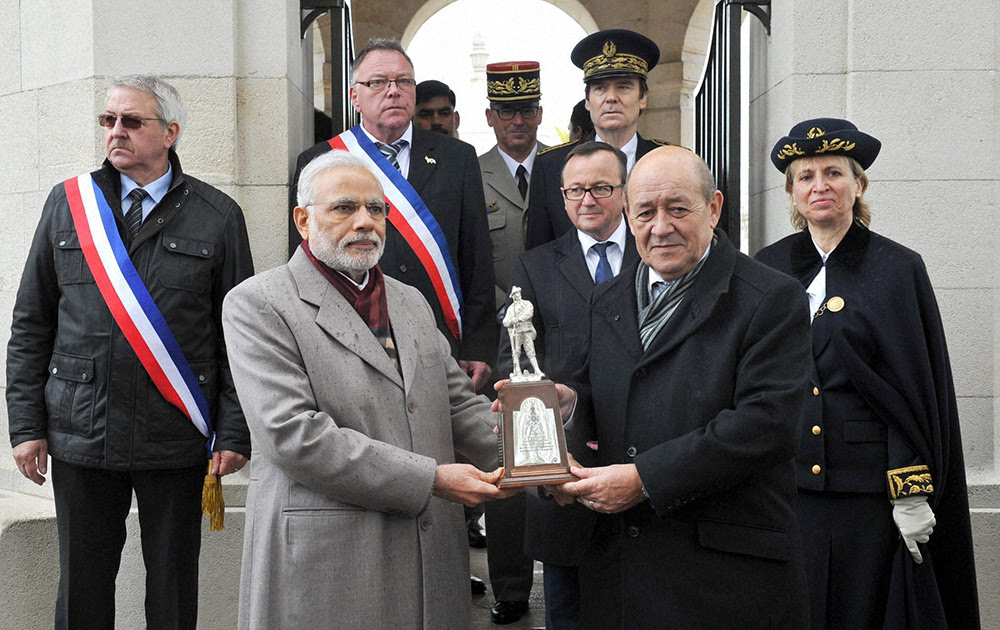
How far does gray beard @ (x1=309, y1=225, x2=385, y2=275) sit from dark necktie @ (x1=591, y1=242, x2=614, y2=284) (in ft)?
3.25

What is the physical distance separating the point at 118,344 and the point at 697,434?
1968 mm

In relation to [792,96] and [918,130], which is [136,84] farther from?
[918,130]

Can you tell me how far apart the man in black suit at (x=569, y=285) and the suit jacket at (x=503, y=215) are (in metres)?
0.99

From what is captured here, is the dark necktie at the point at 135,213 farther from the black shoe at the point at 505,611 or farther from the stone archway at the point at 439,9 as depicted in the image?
the stone archway at the point at 439,9

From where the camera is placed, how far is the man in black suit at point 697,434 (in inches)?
98.4

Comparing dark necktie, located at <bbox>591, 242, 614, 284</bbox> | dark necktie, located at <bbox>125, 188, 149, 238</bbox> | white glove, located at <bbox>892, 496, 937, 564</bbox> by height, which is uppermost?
dark necktie, located at <bbox>125, 188, 149, 238</bbox>

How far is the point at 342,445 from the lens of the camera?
2.53m

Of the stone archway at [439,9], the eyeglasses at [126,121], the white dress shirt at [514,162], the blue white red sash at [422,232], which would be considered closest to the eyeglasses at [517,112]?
the white dress shirt at [514,162]

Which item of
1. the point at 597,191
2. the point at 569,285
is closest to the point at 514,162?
the point at 597,191

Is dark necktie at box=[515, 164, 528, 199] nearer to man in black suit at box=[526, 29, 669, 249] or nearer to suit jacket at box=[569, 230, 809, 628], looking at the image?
man in black suit at box=[526, 29, 669, 249]

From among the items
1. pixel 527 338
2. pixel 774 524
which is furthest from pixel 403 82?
pixel 774 524

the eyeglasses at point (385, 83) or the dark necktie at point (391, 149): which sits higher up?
the eyeglasses at point (385, 83)

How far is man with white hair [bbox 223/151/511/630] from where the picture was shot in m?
2.56

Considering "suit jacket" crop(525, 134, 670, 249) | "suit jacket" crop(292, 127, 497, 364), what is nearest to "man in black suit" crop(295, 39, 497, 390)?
"suit jacket" crop(292, 127, 497, 364)
